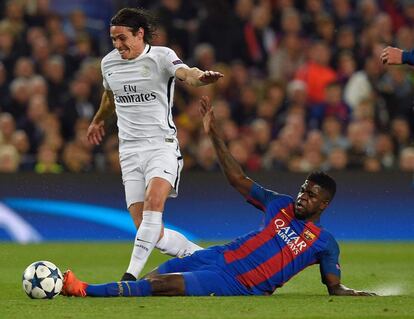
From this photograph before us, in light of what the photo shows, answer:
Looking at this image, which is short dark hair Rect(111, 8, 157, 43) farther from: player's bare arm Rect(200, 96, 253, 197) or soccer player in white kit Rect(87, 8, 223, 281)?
player's bare arm Rect(200, 96, 253, 197)

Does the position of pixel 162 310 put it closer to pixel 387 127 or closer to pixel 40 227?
pixel 40 227

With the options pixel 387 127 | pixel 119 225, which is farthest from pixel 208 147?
pixel 387 127

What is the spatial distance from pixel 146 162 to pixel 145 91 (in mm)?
576

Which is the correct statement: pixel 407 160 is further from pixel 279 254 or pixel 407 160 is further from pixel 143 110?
pixel 279 254

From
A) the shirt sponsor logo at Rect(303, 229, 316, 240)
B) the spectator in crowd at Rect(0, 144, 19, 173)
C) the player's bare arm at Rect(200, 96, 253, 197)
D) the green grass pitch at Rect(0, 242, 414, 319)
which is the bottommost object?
the green grass pitch at Rect(0, 242, 414, 319)

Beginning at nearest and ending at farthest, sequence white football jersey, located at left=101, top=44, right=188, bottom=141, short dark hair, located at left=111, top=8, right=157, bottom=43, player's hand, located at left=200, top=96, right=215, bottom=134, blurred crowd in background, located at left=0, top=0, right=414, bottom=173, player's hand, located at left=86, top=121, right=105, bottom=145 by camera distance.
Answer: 1. player's hand, located at left=200, top=96, right=215, bottom=134
2. short dark hair, located at left=111, top=8, right=157, bottom=43
3. white football jersey, located at left=101, top=44, right=188, bottom=141
4. player's hand, located at left=86, top=121, right=105, bottom=145
5. blurred crowd in background, located at left=0, top=0, right=414, bottom=173

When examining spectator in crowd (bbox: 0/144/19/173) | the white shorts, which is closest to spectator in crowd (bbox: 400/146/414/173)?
spectator in crowd (bbox: 0/144/19/173)

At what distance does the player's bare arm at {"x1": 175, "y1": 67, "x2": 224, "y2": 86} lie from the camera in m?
8.65

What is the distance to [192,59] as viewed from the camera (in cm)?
1670

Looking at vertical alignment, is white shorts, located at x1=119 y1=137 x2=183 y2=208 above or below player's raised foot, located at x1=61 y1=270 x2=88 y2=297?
above

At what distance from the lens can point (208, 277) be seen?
8.51 m

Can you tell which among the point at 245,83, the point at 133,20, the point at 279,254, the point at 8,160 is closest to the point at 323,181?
the point at 279,254

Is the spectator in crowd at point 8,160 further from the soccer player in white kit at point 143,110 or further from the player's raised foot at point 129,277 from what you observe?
the player's raised foot at point 129,277

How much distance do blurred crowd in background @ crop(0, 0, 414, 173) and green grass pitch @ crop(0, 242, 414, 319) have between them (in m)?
2.38
